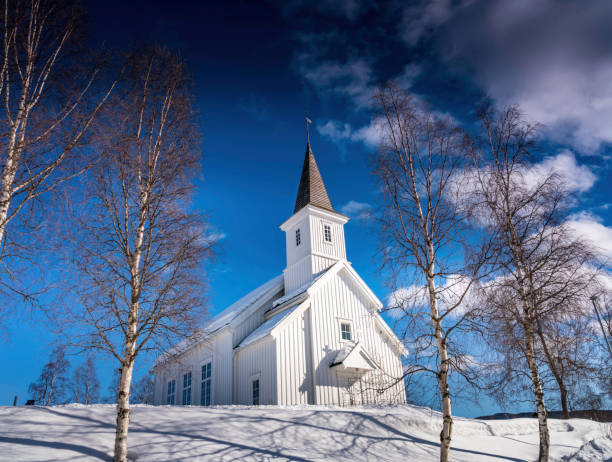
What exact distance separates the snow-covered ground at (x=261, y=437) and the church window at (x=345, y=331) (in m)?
7.77

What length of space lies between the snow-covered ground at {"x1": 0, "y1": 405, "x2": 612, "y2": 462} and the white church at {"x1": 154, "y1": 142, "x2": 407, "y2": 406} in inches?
149

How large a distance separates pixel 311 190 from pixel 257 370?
11728mm

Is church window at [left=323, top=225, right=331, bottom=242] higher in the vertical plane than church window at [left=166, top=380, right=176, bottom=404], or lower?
higher

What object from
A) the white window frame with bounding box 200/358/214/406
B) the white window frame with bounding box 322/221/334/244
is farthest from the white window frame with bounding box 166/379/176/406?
Result: the white window frame with bounding box 322/221/334/244

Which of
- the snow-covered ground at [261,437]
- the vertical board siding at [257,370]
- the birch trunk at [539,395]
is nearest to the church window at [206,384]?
the vertical board siding at [257,370]

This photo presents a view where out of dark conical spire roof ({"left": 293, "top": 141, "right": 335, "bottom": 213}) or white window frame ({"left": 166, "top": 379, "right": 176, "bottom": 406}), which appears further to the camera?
white window frame ({"left": 166, "top": 379, "right": 176, "bottom": 406})

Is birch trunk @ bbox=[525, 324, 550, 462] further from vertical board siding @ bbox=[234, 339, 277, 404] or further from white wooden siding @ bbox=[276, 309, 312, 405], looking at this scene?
vertical board siding @ bbox=[234, 339, 277, 404]

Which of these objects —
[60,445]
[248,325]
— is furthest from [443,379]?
[248,325]

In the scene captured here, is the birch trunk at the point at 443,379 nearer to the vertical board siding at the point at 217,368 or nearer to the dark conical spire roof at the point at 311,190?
the vertical board siding at the point at 217,368

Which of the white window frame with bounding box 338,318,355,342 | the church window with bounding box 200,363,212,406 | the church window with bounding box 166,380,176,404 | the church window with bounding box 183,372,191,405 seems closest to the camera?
the white window frame with bounding box 338,318,355,342

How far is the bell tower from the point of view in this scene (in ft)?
77.3

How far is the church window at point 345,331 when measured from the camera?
20812mm

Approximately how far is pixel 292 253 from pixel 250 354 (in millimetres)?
7404

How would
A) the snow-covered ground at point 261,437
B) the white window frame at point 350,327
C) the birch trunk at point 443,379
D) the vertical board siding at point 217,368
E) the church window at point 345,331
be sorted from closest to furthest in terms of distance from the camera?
1. the snow-covered ground at point 261,437
2. the birch trunk at point 443,379
3. the vertical board siding at point 217,368
4. the white window frame at point 350,327
5. the church window at point 345,331
